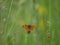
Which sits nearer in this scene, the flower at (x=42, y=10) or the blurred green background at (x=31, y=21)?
the blurred green background at (x=31, y=21)

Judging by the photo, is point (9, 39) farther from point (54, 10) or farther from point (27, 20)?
point (54, 10)

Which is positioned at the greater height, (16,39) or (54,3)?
(54,3)

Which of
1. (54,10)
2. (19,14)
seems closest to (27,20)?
(19,14)

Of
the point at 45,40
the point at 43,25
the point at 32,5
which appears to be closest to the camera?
the point at 45,40

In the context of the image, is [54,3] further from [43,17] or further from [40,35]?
[40,35]

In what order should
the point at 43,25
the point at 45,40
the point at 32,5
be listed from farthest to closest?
the point at 32,5
the point at 43,25
the point at 45,40

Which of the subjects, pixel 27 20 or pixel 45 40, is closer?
pixel 45 40

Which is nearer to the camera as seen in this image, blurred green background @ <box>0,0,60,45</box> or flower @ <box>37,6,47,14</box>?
blurred green background @ <box>0,0,60,45</box>
